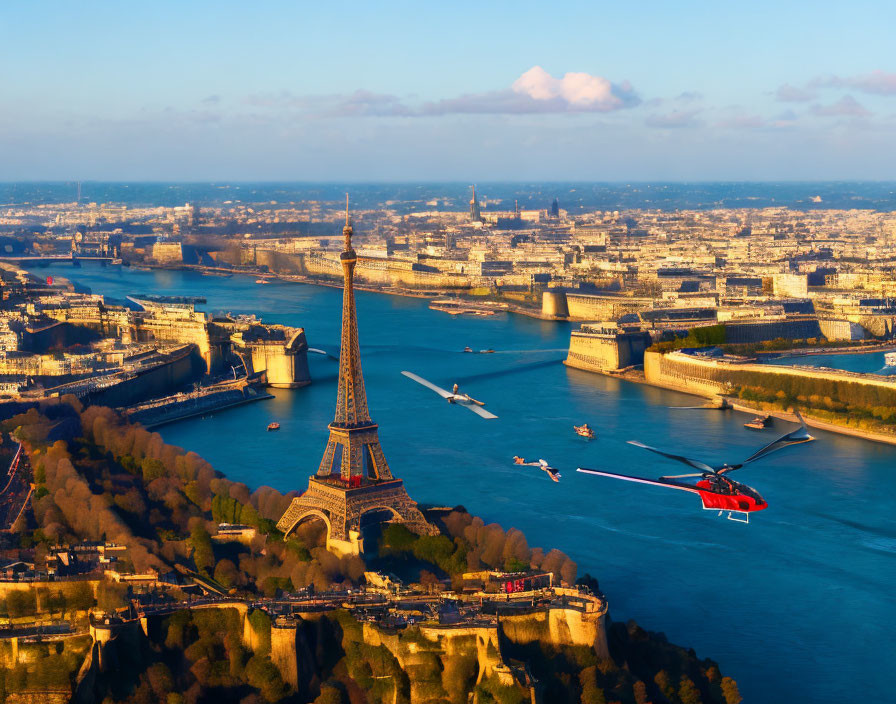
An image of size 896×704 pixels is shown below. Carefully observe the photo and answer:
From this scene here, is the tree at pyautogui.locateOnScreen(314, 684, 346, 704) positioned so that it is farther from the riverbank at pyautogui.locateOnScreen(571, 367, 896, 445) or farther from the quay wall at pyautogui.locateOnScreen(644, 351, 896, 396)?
the quay wall at pyautogui.locateOnScreen(644, 351, 896, 396)

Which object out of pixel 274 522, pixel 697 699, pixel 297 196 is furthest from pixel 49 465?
pixel 297 196

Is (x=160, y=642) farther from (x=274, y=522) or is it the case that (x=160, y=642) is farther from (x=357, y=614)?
(x=274, y=522)

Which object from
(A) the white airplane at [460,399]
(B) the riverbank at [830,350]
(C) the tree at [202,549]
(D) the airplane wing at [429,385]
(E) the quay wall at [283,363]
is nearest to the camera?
(C) the tree at [202,549]

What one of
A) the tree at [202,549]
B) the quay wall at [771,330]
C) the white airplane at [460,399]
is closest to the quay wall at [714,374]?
the quay wall at [771,330]

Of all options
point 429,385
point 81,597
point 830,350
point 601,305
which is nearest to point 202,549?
point 81,597

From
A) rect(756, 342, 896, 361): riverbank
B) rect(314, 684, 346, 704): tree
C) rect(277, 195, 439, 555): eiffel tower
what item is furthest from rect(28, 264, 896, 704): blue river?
rect(314, 684, 346, 704): tree

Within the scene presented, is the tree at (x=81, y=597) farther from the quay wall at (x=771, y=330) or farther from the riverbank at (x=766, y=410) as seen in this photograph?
the quay wall at (x=771, y=330)
